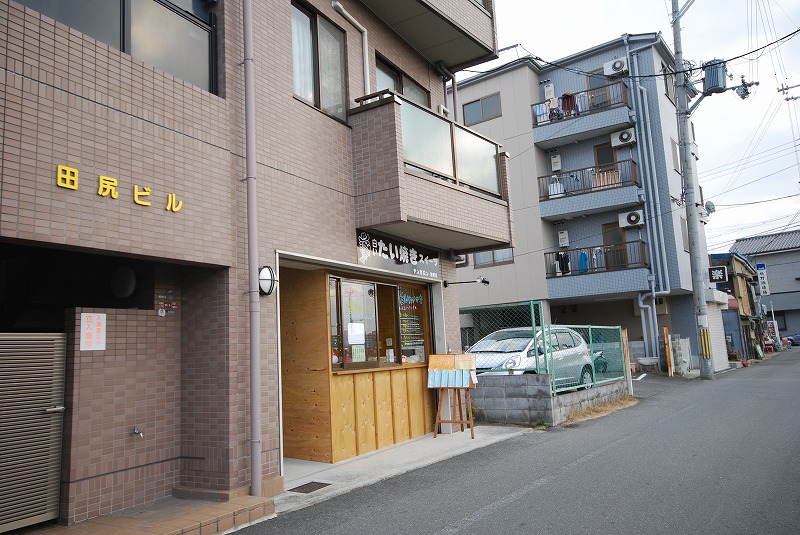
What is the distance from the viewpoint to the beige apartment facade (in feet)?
16.5

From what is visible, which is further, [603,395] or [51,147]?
[603,395]

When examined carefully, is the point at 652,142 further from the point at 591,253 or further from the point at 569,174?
the point at 591,253

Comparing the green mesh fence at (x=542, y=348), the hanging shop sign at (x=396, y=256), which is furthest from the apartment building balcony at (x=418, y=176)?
the green mesh fence at (x=542, y=348)

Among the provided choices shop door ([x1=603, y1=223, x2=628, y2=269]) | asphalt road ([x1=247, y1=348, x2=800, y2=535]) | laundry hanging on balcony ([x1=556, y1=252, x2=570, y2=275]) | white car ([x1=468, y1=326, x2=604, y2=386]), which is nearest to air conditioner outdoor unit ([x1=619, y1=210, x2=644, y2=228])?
shop door ([x1=603, y1=223, x2=628, y2=269])

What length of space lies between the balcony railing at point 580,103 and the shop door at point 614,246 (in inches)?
190

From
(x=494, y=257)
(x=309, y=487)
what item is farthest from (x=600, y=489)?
(x=494, y=257)

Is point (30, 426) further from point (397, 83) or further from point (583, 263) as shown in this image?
point (583, 263)

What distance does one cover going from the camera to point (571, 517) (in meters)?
5.23

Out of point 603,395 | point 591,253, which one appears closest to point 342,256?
point 603,395

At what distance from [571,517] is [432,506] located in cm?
133

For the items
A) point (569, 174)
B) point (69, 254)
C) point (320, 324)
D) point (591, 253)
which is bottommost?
point (320, 324)

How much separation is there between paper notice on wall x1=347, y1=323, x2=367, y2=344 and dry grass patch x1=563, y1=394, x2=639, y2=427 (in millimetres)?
4513

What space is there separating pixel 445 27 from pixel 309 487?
25.8ft

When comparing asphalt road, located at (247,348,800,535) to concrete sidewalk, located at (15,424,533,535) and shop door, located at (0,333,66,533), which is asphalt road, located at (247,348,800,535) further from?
shop door, located at (0,333,66,533)
